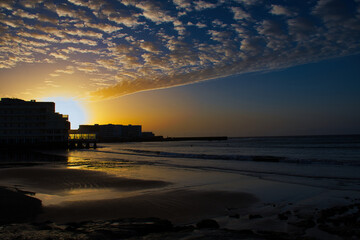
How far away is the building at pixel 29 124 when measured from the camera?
68.7 meters

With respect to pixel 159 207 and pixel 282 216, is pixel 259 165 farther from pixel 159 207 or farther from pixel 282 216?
pixel 159 207

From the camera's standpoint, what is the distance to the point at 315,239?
591 cm

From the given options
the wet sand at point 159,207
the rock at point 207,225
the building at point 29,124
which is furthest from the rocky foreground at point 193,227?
the building at point 29,124

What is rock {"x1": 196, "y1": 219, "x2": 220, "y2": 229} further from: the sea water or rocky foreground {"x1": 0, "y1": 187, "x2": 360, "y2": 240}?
the sea water

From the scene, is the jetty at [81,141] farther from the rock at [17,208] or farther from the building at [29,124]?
the rock at [17,208]

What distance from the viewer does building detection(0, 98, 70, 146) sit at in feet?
225

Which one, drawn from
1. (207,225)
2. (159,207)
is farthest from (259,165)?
(207,225)

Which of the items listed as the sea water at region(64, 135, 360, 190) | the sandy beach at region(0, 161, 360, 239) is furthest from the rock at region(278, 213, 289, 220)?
the sea water at region(64, 135, 360, 190)

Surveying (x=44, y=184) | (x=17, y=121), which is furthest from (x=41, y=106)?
(x=44, y=184)

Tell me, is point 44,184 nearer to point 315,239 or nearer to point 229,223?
point 229,223

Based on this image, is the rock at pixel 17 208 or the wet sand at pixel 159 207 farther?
the wet sand at pixel 159 207

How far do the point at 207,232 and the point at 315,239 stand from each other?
8.24 feet

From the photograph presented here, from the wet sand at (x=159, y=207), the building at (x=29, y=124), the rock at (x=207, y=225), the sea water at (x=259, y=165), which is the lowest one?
the sea water at (x=259, y=165)

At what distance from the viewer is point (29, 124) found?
70438 millimetres
